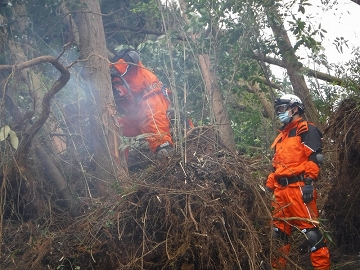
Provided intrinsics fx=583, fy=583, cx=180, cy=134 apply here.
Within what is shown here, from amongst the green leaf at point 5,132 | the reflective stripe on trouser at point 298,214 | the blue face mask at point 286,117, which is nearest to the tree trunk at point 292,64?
the blue face mask at point 286,117

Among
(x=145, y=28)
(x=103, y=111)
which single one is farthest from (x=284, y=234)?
(x=145, y=28)

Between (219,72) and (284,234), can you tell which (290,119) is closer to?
(284,234)

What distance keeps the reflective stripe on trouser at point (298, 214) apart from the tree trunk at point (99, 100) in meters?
1.57

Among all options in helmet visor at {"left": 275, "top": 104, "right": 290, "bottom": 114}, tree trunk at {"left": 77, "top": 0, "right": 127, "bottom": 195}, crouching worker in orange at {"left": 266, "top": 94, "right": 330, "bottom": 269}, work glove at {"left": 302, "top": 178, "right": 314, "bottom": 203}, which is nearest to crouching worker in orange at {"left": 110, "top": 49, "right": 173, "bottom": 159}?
tree trunk at {"left": 77, "top": 0, "right": 127, "bottom": 195}

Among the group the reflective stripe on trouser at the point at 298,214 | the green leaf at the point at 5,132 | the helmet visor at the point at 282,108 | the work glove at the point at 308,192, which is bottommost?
the reflective stripe on trouser at the point at 298,214

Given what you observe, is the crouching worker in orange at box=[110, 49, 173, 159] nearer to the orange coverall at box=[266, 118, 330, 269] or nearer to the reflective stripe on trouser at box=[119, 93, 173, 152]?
the reflective stripe on trouser at box=[119, 93, 173, 152]

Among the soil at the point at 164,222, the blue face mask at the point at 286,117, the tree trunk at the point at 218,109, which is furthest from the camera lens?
the blue face mask at the point at 286,117

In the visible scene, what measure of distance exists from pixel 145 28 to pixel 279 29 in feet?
7.05

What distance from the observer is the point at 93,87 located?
5.91 meters

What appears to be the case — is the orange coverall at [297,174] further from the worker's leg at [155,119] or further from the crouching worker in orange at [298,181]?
the worker's leg at [155,119]

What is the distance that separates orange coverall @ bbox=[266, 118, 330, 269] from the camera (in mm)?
5555

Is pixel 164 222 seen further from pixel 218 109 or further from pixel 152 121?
pixel 218 109

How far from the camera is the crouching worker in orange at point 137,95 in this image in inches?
259

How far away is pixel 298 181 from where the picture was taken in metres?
5.70
